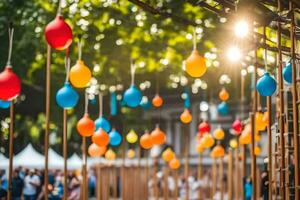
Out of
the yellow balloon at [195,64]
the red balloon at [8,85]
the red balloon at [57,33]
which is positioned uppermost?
the red balloon at [57,33]

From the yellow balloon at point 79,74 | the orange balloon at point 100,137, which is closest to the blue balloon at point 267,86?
the yellow balloon at point 79,74

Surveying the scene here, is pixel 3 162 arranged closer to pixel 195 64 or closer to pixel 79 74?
pixel 79 74

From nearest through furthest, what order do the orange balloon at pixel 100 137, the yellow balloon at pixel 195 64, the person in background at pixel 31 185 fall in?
the yellow balloon at pixel 195 64 < the orange balloon at pixel 100 137 < the person in background at pixel 31 185

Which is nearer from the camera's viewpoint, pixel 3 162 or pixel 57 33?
pixel 57 33

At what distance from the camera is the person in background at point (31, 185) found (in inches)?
622

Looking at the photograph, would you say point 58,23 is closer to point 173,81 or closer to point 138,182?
point 138,182

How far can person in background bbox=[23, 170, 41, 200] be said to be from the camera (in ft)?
51.9

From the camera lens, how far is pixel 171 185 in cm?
2048

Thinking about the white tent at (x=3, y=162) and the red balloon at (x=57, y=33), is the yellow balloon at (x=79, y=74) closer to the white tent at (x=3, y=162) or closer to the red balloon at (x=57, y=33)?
the red balloon at (x=57, y=33)

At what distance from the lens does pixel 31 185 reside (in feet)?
51.8

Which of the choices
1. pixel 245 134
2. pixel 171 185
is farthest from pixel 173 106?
pixel 245 134

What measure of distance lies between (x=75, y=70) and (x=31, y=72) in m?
10.8

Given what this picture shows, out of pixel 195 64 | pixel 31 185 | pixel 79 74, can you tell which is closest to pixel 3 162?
pixel 31 185

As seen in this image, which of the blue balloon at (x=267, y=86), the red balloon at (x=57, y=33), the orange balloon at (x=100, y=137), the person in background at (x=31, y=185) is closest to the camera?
the red balloon at (x=57, y=33)
